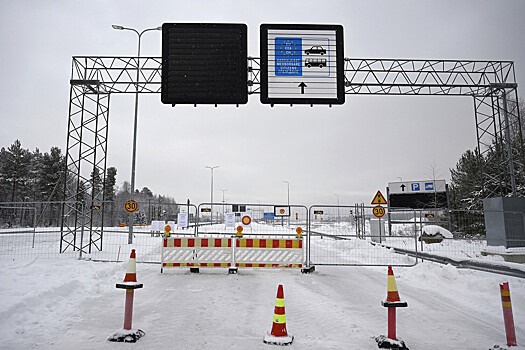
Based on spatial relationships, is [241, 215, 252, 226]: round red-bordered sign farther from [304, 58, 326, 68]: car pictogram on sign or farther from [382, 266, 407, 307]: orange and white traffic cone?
[382, 266, 407, 307]: orange and white traffic cone

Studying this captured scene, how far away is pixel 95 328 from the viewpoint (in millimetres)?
6133

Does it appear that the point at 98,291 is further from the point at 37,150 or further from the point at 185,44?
the point at 37,150

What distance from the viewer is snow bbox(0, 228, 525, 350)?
557 centimetres

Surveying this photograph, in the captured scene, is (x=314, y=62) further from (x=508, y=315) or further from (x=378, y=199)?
(x=508, y=315)

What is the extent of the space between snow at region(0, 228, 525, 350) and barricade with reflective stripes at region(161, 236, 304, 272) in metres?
0.78

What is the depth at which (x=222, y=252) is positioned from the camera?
1259 cm

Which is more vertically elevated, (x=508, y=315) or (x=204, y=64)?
(x=204, y=64)

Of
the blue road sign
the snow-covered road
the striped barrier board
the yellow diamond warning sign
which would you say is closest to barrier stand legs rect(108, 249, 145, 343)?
the snow-covered road

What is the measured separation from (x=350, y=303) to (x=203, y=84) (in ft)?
29.4

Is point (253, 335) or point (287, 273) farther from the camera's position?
point (287, 273)

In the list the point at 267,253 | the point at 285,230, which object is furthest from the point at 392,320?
the point at 285,230

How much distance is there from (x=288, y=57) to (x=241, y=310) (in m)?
9.50

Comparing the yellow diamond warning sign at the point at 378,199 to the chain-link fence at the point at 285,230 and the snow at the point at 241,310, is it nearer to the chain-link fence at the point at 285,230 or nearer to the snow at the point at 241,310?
the chain-link fence at the point at 285,230

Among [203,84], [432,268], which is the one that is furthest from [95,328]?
[432,268]
